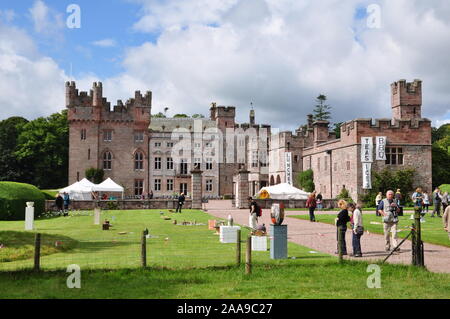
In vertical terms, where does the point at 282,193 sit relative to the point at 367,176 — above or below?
below

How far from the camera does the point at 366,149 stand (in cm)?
4012

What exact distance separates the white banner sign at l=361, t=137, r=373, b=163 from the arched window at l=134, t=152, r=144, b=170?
108 feet

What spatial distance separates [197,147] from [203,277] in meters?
58.6

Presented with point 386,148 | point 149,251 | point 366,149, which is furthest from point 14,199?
point 386,148

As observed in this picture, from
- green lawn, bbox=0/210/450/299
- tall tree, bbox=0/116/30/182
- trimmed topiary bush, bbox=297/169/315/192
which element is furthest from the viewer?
tall tree, bbox=0/116/30/182

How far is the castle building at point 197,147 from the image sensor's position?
4574 cm

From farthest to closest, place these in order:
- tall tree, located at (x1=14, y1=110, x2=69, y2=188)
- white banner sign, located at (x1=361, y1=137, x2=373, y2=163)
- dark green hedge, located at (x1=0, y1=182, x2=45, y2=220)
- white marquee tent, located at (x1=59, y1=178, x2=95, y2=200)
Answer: tall tree, located at (x1=14, y1=110, x2=69, y2=188), white marquee tent, located at (x1=59, y1=178, x2=95, y2=200), white banner sign, located at (x1=361, y1=137, x2=373, y2=163), dark green hedge, located at (x1=0, y1=182, x2=45, y2=220)

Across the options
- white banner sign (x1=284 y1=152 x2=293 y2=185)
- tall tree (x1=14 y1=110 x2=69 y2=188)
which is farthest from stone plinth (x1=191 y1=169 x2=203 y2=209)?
tall tree (x1=14 y1=110 x2=69 y2=188)

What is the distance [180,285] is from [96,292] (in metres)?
1.65

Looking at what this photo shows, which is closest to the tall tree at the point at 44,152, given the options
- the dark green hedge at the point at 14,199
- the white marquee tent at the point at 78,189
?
the white marquee tent at the point at 78,189

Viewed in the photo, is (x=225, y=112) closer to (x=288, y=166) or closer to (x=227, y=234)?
(x=288, y=166)

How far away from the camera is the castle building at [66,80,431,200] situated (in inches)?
1801

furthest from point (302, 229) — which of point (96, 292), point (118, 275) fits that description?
point (96, 292)

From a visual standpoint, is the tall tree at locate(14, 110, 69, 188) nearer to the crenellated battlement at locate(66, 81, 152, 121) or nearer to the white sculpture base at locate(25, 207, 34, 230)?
the crenellated battlement at locate(66, 81, 152, 121)
